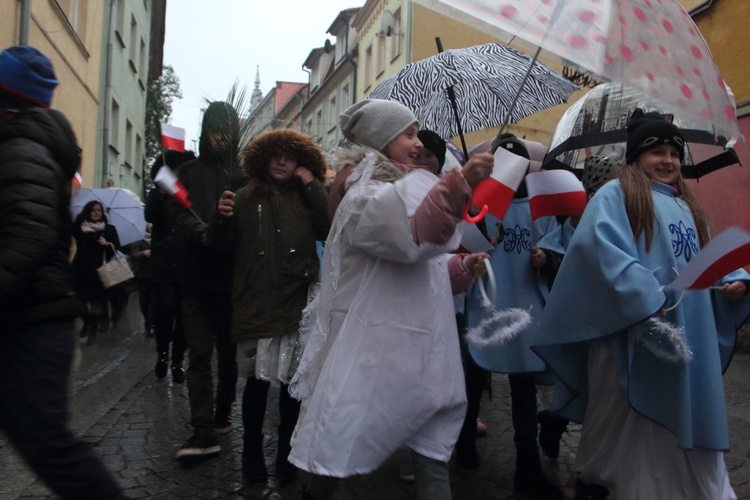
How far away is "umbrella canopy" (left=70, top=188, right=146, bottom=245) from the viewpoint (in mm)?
10461

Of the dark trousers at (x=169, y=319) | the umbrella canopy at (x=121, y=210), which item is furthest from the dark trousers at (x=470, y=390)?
the umbrella canopy at (x=121, y=210)

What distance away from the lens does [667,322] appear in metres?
2.98

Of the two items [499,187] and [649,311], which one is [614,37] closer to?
[499,187]

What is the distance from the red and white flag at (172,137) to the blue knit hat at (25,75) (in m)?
1.44

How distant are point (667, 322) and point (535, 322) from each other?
113 centimetres

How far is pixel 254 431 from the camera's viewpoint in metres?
4.04

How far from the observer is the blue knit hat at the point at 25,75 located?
2643 mm

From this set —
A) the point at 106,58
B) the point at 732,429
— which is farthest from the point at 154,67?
the point at 732,429

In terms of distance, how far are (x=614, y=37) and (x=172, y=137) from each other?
8.79 ft

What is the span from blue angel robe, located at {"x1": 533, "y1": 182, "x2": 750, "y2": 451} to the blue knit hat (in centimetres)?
206

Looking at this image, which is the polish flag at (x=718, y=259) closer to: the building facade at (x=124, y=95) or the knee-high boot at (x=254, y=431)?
the knee-high boot at (x=254, y=431)

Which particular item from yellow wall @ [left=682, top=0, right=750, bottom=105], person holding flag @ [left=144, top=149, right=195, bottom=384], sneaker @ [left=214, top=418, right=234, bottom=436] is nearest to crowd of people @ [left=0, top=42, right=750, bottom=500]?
sneaker @ [left=214, top=418, right=234, bottom=436]

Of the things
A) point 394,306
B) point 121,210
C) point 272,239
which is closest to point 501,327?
point 394,306

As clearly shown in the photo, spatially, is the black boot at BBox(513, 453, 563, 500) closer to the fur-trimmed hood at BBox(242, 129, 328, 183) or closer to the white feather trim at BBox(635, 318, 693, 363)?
the white feather trim at BBox(635, 318, 693, 363)
